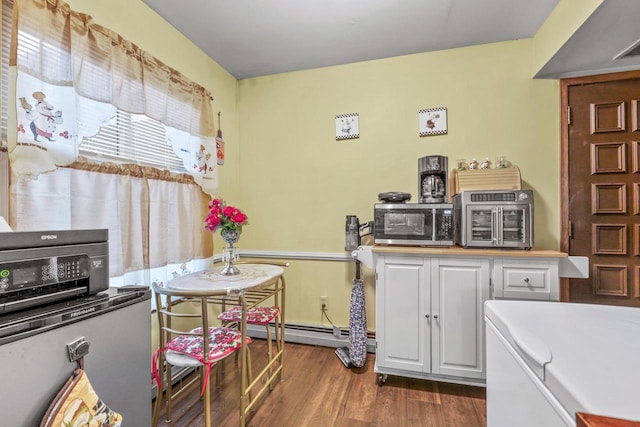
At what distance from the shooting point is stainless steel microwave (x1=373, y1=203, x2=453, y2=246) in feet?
6.88

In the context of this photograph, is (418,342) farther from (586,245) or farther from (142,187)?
(142,187)

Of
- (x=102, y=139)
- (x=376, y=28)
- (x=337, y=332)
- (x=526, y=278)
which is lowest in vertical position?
(x=337, y=332)

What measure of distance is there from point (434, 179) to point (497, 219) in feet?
1.77

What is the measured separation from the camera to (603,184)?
210 cm

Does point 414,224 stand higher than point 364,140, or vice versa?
point 364,140

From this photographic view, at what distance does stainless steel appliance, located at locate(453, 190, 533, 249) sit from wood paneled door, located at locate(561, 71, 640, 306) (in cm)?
56

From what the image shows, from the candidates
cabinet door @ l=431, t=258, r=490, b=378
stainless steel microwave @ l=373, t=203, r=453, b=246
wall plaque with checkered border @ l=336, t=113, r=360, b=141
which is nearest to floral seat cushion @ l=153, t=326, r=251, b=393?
stainless steel microwave @ l=373, t=203, r=453, b=246

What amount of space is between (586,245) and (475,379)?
1342 mm

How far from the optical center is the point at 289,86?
284 cm

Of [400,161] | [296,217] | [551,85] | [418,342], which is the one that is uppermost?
[551,85]

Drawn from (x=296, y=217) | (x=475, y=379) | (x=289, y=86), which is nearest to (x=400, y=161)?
(x=296, y=217)

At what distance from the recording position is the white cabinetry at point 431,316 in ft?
6.32

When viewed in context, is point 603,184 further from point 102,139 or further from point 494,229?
point 102,139

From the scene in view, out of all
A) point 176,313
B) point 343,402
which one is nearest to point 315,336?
point 343,402
